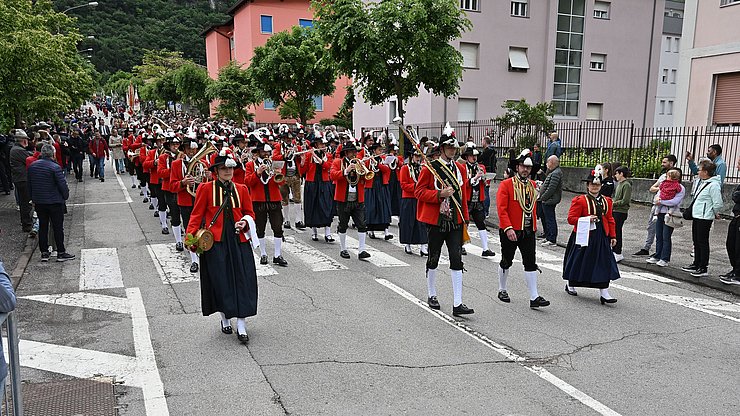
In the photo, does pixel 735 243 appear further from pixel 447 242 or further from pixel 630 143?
pixel 630 143

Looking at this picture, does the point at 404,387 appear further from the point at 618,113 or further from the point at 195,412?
the point at 618,113

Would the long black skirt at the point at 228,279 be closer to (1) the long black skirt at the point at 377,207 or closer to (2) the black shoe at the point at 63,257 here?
(2) the black shoe at the point at 63,257

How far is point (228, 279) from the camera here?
6.17m

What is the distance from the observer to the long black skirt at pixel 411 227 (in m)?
10.3

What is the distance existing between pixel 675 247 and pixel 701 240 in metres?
2.45

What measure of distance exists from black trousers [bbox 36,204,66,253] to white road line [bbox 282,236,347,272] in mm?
3923

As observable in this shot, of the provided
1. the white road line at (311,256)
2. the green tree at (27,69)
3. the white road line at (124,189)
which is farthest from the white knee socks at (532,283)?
the white road line at (124,189)

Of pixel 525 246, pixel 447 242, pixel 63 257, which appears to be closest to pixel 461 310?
pixel 447 242

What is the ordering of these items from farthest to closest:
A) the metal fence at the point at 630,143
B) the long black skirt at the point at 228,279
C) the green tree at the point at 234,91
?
the green tree at the point at 234,91 → the metal fence at the point at 630,143 → the long black skirt at the point at 228,279

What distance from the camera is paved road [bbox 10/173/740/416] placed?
16.0 feet

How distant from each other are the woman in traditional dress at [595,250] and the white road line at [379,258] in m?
3.02

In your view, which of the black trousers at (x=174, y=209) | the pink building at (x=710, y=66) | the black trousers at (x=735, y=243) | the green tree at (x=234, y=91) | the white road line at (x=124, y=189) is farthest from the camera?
the green tree at (x=234, y=91)

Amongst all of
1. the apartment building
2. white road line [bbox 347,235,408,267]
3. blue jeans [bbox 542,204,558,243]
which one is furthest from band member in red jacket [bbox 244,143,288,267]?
the apartment building

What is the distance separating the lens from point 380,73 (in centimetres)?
1622
